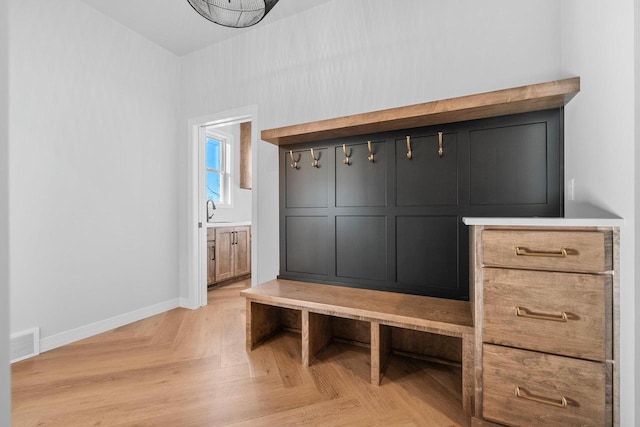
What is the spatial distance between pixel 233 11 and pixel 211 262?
9.59ft

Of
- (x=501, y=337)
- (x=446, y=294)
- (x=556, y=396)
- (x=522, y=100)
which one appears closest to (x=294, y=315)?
(x=446, y=294)

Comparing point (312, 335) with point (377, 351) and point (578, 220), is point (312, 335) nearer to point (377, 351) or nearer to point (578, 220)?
point (377, 351)

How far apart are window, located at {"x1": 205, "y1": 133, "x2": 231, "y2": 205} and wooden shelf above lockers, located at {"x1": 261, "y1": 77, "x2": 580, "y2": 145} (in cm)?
261

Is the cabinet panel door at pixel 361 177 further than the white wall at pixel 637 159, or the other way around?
the cabinet panel door at pixel 361 177

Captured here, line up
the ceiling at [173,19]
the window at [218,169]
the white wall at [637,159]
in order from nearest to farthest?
the white wall at [637,159]
the ceiling at [173,19]
the window at [218,169]

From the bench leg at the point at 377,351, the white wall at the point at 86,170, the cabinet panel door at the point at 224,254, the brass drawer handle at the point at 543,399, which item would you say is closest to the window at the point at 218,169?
the cabinet panel door at the point at 224,254

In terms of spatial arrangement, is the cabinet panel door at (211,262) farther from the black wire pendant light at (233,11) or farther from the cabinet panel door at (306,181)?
the black wire pendant light at (233,11)

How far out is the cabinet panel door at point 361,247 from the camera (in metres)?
2.22

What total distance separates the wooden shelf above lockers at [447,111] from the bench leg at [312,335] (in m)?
1.26

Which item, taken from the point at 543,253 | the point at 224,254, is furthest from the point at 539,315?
the point at 224,254

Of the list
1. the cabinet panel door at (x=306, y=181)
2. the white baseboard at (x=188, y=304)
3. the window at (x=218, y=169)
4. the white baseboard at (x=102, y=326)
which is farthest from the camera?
the window at (x=218, y=169)

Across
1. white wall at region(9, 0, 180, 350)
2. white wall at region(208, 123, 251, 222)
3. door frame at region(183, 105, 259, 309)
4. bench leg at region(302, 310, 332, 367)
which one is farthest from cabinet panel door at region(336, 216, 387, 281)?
white wall at region(208, 123, 251, 222)

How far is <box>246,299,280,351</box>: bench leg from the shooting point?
222 cm

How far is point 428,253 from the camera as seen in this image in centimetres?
205
